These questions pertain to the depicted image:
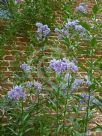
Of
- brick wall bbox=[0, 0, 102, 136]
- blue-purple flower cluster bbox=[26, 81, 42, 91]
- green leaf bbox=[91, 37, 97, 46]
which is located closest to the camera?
green leaf bbox=[91, 37, 97, 46]

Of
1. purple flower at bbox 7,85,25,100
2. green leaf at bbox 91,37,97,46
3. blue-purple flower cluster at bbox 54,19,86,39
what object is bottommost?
purple flower at bbox 7,85,25,100

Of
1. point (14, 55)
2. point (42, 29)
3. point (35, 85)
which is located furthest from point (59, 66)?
point (14, 55)

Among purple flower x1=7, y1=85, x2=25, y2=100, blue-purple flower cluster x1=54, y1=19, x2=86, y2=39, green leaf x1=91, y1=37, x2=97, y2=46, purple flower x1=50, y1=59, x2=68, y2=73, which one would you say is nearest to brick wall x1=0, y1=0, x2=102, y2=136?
blue-purple flower cluster x1=54, y1=19, x2=86, y2=39

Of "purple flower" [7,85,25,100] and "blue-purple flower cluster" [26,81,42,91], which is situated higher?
"blue-purple flower cluster" [26,81,42,91]

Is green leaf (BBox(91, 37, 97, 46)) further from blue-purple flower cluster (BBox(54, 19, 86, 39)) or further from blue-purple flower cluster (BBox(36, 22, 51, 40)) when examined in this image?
blue-purple flower cluster (BBox(36, 22, 51, 40))

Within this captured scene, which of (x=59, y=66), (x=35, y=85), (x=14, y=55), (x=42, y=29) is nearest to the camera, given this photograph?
(x=59, y=66)

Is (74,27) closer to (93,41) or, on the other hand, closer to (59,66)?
(93,41)

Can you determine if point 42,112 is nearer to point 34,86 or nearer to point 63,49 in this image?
point 34,86

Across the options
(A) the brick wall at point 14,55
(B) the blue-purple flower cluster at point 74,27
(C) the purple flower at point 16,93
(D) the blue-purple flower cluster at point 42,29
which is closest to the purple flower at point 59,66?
(C) the purple flower at point 16,93

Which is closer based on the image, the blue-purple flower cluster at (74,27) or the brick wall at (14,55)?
the blue-purple flower cluster at (74,27)

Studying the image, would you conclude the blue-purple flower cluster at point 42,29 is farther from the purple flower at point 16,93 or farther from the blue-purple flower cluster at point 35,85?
the purple flower at point 16,93

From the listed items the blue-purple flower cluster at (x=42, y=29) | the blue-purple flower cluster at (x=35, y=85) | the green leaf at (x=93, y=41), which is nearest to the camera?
the green leaf at (x=93, y=41)

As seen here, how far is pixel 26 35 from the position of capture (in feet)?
17.1

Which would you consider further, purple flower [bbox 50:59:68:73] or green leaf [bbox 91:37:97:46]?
green leaf [bbox 91:37:97:46]
